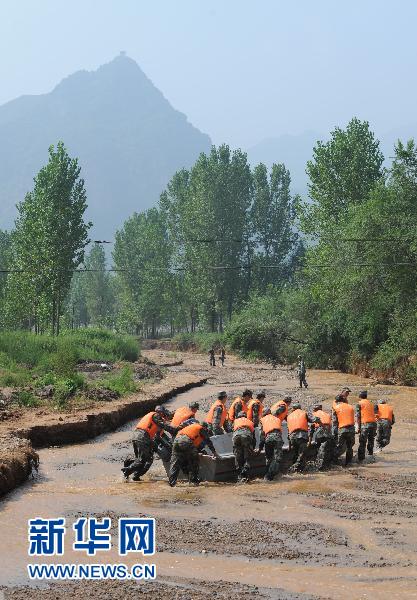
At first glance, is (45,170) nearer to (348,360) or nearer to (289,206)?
(348,360)

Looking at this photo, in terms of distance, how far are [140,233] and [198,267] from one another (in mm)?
22871

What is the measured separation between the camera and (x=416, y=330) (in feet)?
128

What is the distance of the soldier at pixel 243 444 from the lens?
16688mm

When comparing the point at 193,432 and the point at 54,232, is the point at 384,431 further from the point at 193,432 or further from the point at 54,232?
the point at 54,232

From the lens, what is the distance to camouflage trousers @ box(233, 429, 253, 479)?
656 inches

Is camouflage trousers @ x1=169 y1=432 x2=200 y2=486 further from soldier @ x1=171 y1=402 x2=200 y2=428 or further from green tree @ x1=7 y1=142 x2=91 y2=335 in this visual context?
green tree @ x1=7 y1=142 x2=91 y2=335

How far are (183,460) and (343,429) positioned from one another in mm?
4617

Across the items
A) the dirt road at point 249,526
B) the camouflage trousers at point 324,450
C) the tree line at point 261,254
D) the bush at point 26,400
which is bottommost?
the dirt road at point 249,526

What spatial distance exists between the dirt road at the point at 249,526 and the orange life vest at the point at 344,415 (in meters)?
1.11

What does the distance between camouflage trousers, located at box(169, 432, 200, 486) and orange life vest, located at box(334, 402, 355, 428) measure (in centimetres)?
430

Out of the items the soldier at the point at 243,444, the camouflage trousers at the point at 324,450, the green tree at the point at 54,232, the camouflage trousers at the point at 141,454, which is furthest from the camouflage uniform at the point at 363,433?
the green tree at the point at 54,232

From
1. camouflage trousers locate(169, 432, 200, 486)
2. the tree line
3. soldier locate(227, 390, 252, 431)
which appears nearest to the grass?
the tree line

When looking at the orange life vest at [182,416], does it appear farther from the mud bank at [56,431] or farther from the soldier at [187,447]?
the mud bank at [56,431]

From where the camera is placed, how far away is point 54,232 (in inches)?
2195
